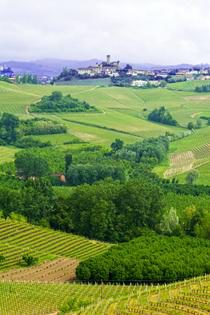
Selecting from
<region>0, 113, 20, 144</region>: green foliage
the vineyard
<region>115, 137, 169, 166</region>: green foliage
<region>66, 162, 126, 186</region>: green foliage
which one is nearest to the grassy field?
the vineyard

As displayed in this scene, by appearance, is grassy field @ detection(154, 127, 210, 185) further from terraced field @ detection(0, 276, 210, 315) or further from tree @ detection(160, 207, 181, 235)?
terraced field @ detection(0, 276, 210, 315)

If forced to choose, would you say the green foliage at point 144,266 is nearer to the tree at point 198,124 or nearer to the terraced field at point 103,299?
the terraced field at point 103,299

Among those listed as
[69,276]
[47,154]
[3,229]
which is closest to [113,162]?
[47,154]

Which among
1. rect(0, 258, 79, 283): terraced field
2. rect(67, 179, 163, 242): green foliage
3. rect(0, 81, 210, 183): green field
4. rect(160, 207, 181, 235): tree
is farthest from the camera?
rect(0, 81, 210, 183): green field

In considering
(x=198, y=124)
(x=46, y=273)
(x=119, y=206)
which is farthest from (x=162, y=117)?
(x=46, y=273)

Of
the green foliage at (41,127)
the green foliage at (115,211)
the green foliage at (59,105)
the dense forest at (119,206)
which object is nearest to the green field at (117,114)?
the green foliage at (41,127)

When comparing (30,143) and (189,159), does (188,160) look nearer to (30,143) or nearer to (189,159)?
(189,159)
